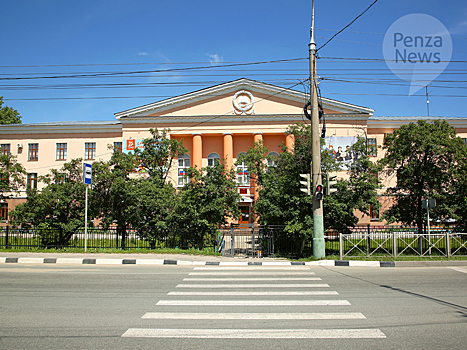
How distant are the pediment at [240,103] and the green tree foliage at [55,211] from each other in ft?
73.1

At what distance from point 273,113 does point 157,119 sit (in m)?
13.7

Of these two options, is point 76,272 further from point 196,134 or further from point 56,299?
point 196,134

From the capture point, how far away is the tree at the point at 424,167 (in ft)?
61.0

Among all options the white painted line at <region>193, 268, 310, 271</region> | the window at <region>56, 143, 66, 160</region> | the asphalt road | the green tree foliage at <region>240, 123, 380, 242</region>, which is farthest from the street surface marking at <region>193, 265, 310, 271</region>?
the window at <region>56, 143, 66, 160</region>

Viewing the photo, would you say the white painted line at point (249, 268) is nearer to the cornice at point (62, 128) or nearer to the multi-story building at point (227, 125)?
the multi-story building at point (227, 125)

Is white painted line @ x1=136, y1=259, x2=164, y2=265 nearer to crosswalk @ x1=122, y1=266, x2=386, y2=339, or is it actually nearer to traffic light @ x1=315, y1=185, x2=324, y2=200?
crosswalk @ x1=122, y1=266, x2=386, y2=339

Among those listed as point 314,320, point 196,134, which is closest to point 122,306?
point 314,320

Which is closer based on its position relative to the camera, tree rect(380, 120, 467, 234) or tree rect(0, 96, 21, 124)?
tree rect(380, 120, 467, 234)

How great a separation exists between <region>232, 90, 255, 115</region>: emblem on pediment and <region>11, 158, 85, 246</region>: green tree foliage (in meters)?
24.0

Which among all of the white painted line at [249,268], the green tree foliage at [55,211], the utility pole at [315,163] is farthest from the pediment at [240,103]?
the white painted line at [249,268]

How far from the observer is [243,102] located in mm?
40750

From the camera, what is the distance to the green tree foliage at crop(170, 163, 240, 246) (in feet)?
60.8

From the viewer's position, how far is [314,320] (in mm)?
6305

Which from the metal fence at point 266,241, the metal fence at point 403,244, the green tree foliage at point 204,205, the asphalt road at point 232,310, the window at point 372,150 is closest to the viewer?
the asphalt road at point 232,310
